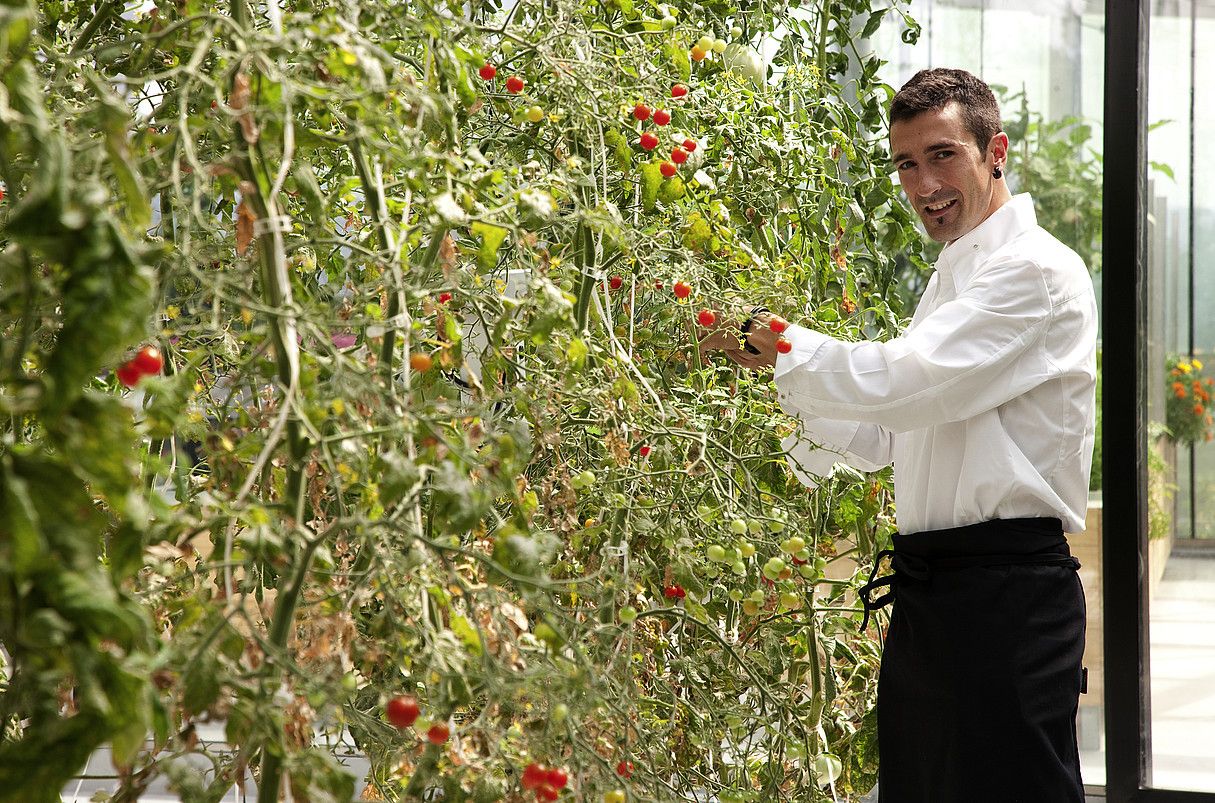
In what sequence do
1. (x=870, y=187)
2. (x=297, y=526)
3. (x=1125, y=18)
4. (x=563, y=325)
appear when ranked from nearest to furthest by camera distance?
(x=297, y=526) < (x=563, y=325) < (x=870, y=187) < (x=1125, y=18)

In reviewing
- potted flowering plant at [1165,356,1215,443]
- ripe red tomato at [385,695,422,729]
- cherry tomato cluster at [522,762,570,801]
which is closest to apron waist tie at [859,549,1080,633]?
cherry tomato cluster at [522,762,570,801]

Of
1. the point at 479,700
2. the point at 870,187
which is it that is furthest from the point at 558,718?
the point at 870,187

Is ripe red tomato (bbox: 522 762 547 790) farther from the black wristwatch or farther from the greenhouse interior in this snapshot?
the black wristwatch

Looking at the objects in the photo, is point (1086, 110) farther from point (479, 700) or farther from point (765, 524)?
point (479, 700)

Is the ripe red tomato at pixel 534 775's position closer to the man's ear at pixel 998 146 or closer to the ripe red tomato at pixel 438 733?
the ripe red tomato at pixel 438 733

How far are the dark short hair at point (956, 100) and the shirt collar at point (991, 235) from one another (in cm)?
10

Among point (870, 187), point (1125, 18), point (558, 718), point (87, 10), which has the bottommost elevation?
point (558, 718)

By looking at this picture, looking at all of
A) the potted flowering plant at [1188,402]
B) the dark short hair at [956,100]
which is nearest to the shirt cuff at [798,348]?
the dark short hair at [956,100]

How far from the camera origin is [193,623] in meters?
0.86

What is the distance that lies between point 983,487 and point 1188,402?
5.01 ft

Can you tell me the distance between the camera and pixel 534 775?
2.95ft

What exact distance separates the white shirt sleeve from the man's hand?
0.08 feet

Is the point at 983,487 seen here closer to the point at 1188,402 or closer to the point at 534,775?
the point at 534,775

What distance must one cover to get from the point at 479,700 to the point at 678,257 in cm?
62
